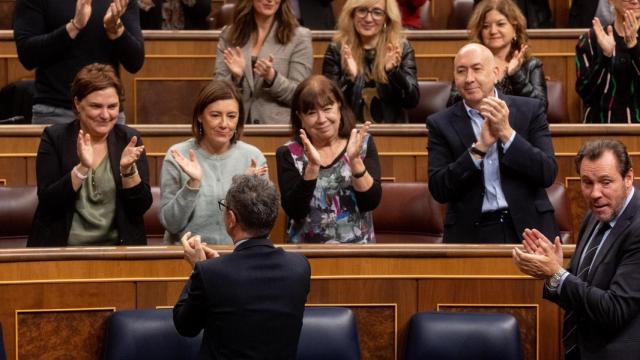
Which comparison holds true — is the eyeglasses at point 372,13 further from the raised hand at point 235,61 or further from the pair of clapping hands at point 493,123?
the pair of clapping hands at point 493,123

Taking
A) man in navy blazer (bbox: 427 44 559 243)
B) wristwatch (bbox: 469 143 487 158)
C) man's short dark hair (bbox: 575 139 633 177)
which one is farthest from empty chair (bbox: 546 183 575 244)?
man's short dark hair (bbox: 575 139 633 177)

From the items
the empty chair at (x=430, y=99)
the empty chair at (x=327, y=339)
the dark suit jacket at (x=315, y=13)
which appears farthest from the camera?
the dark suit jacket at (x=315, y=13)

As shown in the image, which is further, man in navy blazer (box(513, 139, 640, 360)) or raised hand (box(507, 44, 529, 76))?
raised hand (box(507, 44, 529, 76))

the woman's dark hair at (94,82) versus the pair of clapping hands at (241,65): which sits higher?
the pair of clapping hands at (241,65)

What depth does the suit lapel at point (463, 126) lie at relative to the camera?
10.0ft

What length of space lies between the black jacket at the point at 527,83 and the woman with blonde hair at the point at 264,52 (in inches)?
20.8

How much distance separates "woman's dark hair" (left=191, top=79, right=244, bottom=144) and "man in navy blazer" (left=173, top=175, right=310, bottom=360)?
850mm

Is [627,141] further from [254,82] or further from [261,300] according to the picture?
[261,300]

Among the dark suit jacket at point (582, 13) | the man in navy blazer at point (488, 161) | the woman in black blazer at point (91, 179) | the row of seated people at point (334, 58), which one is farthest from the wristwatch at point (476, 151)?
the dark suit jacket at point (582, 13)

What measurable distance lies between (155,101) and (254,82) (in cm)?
67

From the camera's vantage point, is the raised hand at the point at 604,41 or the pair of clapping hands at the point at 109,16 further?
the raised hand at the point at 604,41

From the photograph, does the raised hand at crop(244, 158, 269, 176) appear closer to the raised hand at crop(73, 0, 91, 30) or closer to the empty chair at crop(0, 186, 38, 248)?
the empty chair at crop(0, 186, 38, 248)

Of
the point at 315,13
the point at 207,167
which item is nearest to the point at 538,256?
the point at 207,167

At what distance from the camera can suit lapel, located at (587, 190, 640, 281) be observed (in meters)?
2.37
